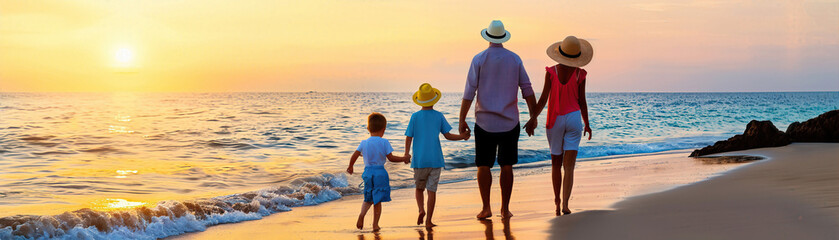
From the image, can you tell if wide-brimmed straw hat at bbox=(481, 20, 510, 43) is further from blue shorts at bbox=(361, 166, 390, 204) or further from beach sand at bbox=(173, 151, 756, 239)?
beach sand at bbox=(173, 151, 756, 239)

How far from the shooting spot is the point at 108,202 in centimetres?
823

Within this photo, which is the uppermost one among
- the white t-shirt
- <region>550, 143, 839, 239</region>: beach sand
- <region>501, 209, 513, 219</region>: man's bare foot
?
the white t-shirt

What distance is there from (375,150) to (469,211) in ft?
5.23

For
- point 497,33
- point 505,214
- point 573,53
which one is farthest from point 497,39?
point 505,214

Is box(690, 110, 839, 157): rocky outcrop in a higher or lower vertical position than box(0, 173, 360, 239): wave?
A: higher

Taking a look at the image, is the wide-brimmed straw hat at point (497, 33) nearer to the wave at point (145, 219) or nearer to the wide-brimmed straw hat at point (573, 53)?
the wide-brimmed straw hat at point (573, 53)

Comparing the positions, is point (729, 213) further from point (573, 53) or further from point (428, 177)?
point (428, 177)

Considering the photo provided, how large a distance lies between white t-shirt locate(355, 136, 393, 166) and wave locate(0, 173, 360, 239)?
7.28 feet

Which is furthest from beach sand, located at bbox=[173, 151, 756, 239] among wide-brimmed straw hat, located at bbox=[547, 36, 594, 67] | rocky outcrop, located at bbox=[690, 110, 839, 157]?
rocky outcrop, located at bbox=[690, 110, 839, 157]

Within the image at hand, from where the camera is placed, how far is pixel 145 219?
6.60m

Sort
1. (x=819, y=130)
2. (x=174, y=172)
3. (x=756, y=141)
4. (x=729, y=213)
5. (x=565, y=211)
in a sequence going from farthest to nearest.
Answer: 1. (x=819, y=130)
2. (x=756, y=141)
3. (x=174, y=172)
4. (x=565, y=211)
5. (x=729, y=213)

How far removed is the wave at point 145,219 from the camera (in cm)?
611

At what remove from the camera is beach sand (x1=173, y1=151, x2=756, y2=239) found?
549cm

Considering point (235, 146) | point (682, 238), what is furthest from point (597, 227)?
point (235, 146)
